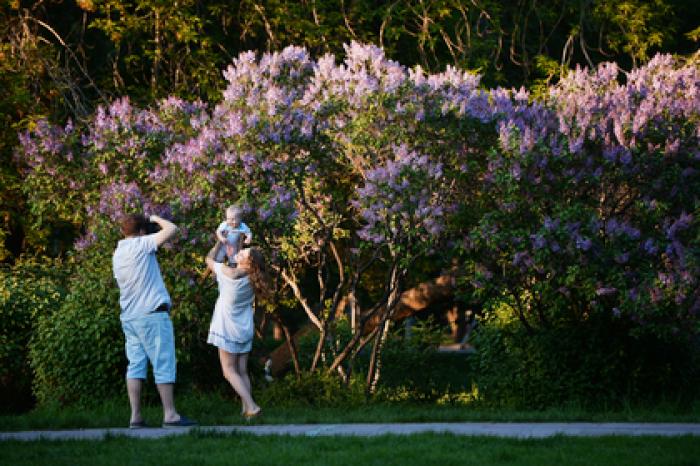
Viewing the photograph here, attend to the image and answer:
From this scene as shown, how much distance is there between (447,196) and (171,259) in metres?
3.01

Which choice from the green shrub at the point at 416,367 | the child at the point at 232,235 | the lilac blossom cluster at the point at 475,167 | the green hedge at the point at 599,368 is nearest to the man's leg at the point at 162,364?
the child at the point at 232,235

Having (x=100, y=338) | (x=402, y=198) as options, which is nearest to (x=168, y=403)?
(x=100, y=338)

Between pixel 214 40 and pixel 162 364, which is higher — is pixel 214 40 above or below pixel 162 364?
above

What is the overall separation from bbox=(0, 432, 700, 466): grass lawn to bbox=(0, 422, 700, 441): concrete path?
36cm

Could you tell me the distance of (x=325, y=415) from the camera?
36.9 ft

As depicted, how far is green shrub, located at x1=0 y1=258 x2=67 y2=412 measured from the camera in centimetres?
1448

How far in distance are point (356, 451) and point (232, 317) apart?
9.51 feet

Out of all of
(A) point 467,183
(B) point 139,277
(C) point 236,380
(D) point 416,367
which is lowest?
(C) point 236,380

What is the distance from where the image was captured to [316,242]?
572 inches

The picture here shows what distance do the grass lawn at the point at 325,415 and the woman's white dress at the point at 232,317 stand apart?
649mm

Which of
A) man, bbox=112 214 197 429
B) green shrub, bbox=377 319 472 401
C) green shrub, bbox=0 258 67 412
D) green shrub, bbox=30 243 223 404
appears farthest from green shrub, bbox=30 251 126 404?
green shrub, bbox=377 319 472 401

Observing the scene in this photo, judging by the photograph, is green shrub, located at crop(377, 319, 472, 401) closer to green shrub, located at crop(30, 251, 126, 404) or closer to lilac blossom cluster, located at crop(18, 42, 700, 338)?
lilac blossom cluster, located at crop(18, 42, 700, 338)

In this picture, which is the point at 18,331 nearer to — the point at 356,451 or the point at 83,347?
the point at 83,347

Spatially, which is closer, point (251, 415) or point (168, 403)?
point (168, 403)
